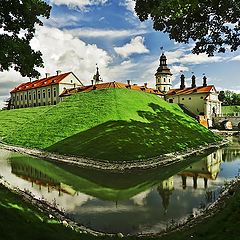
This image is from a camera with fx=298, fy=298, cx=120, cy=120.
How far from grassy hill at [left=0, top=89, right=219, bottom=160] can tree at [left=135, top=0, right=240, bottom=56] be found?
22848mm

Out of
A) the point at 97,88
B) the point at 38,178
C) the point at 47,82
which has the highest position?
the point at 47,82

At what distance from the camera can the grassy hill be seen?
4272cm

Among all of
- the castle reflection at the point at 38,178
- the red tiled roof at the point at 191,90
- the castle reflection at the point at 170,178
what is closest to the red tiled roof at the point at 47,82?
the red tiled roof at the point at 191,90

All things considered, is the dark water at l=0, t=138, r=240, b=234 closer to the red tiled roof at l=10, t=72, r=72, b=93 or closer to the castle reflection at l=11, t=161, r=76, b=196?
the castle reflection at l=11, t=161, r=76, b=196

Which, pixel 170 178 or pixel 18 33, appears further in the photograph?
pixel 170 178

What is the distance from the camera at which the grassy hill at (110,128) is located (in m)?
42.7

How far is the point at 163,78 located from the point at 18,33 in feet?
320

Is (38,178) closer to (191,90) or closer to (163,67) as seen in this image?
(191,90)

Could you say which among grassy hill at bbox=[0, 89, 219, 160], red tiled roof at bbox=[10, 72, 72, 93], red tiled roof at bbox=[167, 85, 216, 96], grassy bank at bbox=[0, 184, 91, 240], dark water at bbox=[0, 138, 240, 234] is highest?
red tiled roof at bbox=[10, 72, 72, 93]

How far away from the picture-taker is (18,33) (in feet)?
60.5

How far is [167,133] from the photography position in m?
52.4

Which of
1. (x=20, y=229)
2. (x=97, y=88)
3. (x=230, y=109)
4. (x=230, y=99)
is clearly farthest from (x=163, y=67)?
(x=20, y=229)

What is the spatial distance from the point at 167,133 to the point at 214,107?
5159 cm

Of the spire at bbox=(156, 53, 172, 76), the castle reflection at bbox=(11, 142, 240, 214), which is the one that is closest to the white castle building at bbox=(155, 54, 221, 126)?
the spire at bbox=(156, 53, 172, 76)
